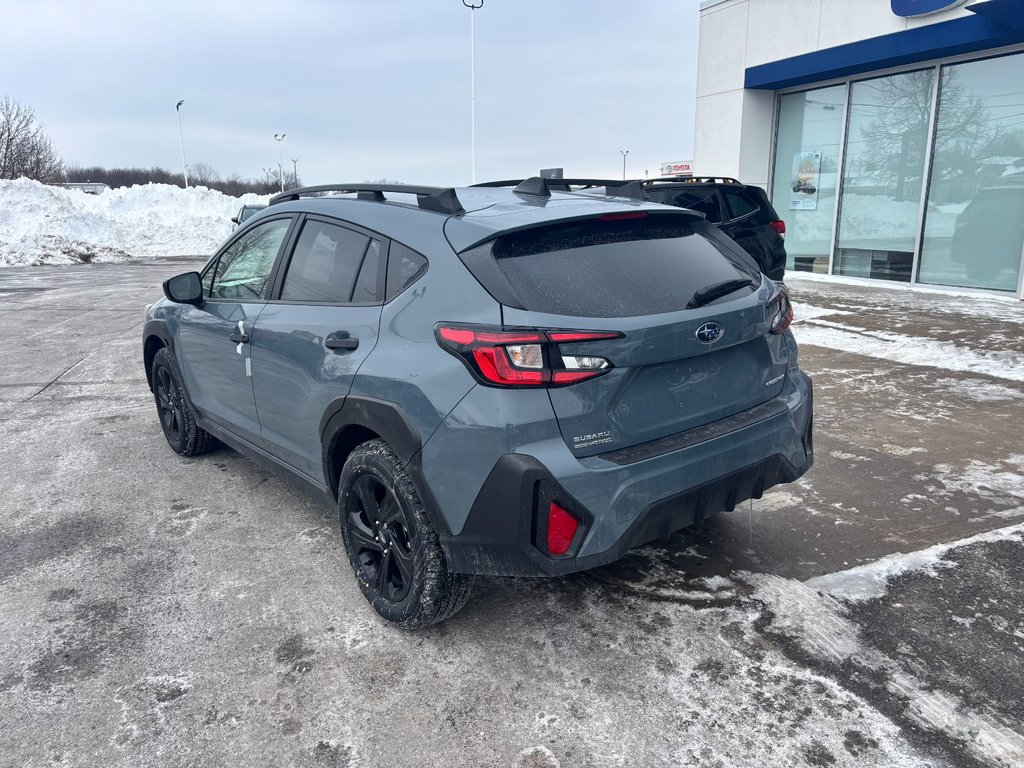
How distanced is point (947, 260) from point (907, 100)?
289 centimetres

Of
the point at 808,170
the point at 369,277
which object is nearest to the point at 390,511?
the point at 369,277

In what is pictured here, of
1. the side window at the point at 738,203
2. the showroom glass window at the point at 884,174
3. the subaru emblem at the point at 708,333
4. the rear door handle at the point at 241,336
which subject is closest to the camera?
the subaru emblem at the point at 708,333

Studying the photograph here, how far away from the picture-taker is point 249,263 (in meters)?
4.07

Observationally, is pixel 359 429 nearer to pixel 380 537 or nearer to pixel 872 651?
pixel 380 537

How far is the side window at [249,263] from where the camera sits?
3.86 m

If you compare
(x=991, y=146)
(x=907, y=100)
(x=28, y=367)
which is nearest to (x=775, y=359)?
(x=28, y=367)

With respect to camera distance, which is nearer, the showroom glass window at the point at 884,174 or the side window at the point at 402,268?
the side window at the point at 402,268

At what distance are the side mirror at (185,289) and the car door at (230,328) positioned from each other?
0.08 m

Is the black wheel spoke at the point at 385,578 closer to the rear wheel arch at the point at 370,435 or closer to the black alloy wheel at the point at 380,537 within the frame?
the black alloy wheel at the point at 380,537

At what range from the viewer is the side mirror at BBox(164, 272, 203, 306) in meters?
4.23

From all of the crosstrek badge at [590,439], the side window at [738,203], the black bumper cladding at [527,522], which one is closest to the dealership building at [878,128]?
the side window at [738,203]

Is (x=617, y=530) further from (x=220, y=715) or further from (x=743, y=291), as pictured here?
(x=220, y=715)

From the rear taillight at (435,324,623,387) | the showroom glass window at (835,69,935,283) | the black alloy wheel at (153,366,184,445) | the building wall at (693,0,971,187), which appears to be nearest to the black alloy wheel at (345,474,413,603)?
the rear taillight at (435,324,623,387)

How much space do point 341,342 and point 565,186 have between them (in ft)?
4.74
